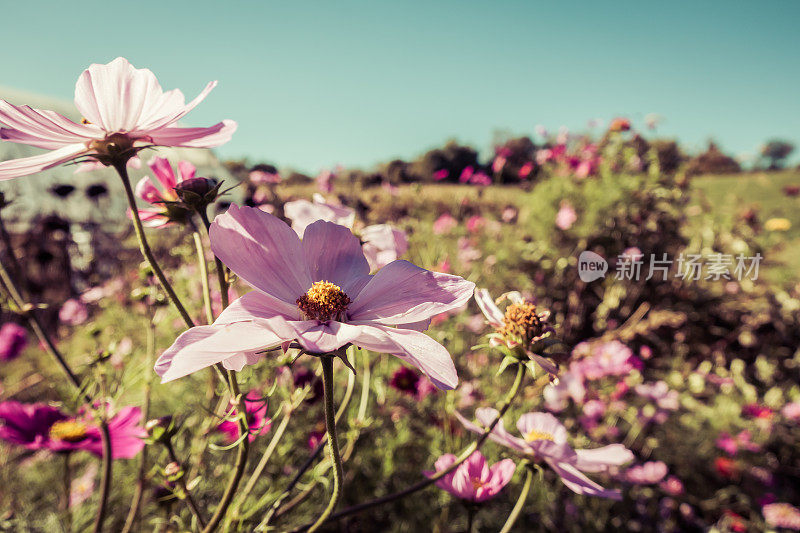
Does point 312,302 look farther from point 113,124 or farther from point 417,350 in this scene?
point 113,124

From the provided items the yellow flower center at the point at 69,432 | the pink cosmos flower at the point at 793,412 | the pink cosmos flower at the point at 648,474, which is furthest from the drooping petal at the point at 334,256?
the pink cosmos flower at the point at 793,412

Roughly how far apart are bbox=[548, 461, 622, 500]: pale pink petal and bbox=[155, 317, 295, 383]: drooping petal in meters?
0.34

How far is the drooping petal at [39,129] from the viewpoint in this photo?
1.03ft

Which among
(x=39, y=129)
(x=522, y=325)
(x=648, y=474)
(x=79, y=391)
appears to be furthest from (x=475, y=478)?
Answer: (x=648, y=474)

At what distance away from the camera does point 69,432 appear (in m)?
0.62

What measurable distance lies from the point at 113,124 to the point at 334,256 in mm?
205

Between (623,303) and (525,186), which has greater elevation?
(525,186)

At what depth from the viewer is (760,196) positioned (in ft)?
25.2

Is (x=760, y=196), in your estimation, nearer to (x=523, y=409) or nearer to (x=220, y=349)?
(x=523, y=409)

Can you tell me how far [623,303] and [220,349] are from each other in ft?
7.80

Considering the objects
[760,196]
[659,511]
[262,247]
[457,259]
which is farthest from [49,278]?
[760,196]

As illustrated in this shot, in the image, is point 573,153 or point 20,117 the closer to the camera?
point 20,117

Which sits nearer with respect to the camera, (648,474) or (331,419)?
(331,419)

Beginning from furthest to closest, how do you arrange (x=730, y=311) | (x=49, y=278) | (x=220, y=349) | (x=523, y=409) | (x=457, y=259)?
(x=49, y=278) → (x=730, y=311) → (x=457, y=259) → (x=523, y=409) → (x=220, y=349)
